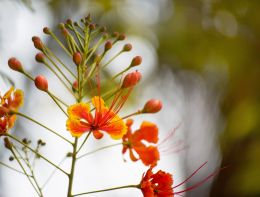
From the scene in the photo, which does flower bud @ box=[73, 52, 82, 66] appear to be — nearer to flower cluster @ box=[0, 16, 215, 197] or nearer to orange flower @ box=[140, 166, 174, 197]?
flower cluster @ box=[0, 16, 215, 197]

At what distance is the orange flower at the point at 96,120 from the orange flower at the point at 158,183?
0.46 feet

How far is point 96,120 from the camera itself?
142cm

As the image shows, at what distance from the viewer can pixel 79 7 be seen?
3848 millimetres

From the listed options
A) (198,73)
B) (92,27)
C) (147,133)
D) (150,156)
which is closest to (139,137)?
(147,133)

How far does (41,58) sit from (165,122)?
2.99 metres

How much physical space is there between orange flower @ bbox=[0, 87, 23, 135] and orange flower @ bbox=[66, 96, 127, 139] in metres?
0.17

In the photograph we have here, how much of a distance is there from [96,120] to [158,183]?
25cm

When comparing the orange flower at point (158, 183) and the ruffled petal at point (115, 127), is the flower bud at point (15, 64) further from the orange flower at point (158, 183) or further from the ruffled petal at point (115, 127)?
the orange flower at point (158, 183)

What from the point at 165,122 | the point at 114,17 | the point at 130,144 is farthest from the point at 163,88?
the point at 130,144

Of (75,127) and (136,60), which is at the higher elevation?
(136,60)

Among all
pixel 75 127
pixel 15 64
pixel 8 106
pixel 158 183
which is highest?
pixel 15 64

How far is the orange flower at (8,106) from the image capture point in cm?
136

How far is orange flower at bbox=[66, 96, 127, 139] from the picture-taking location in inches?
53.6

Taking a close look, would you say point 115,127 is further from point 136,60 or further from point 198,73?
point 198,73
